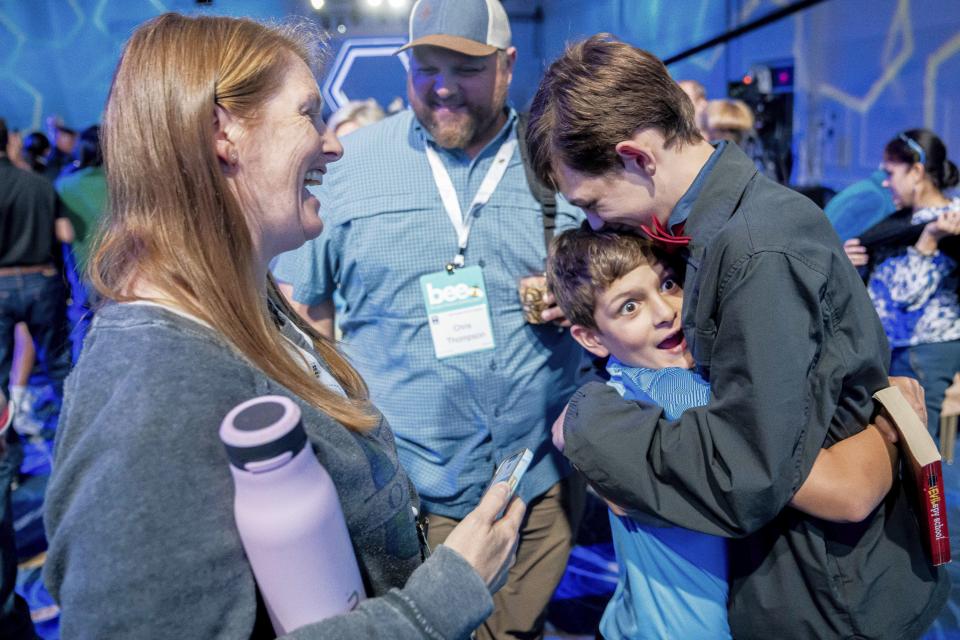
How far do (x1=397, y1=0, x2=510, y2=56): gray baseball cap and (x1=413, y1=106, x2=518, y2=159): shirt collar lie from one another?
202mm

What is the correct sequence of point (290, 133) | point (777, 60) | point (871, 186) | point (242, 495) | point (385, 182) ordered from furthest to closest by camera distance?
1. point (777, 60)
2. point (871, 186)
3. point (385, 182)
4. point (290, 133)
5. point (242, 495)

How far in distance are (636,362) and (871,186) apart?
3417mm

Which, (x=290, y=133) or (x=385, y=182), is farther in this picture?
(x=385, y=182)

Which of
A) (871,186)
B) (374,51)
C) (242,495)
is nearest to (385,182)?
→ (242,495)

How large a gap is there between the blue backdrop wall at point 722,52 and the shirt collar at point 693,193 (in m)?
0.43

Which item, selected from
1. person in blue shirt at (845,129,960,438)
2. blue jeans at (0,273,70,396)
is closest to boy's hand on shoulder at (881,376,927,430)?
person in blue shirt at (845,129,960,438)

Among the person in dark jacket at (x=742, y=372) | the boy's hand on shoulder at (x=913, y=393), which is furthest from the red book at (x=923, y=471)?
the boy's hand on shoulder at (x=913, y=393)

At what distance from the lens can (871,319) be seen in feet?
3.53

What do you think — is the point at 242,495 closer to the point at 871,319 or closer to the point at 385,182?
the point at 871,319

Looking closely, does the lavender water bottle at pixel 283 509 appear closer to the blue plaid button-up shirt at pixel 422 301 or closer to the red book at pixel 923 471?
the red book at pixel 923 471

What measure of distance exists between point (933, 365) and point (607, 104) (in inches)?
123

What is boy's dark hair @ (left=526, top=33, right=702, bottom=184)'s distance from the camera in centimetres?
119

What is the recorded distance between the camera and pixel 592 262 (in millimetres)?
1414

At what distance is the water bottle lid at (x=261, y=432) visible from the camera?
0.62m
